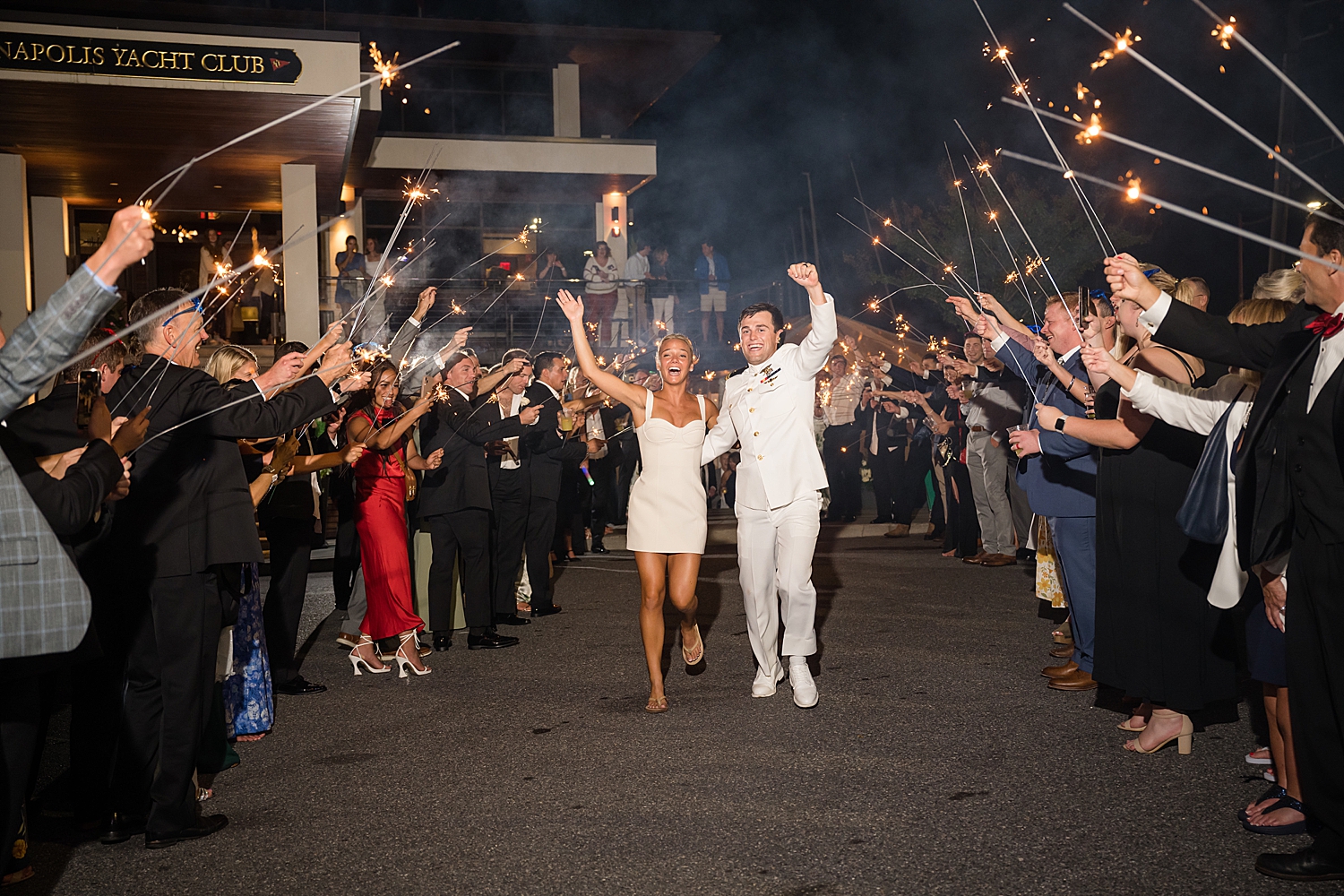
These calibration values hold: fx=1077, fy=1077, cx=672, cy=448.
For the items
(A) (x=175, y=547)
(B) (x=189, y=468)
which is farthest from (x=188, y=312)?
(A) (x=175, y=547)

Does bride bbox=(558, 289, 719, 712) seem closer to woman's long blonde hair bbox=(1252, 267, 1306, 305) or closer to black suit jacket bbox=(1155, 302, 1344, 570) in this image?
black suit jacket bbox=(1155, 302, 1344, 570)

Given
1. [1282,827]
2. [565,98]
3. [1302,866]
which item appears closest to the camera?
[1302,866]

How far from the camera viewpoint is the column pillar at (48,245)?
20703 mm

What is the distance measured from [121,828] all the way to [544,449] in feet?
16.8

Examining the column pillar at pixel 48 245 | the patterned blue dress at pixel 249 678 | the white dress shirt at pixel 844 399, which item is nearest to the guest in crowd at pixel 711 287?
the white dress shirt at pixel 844 399

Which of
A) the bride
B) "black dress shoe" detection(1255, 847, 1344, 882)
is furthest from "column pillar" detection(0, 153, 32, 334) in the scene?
"black dress shoe" detection(1255, 847, 1344, 882)

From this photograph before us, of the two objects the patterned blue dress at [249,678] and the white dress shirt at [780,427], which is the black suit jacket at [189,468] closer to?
the patterned blue dress at [249,678]

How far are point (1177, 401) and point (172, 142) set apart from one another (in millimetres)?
17698

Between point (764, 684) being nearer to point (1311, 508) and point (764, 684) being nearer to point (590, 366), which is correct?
point (590, 366)

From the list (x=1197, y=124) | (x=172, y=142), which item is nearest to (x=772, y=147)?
(x=1197, y=124)

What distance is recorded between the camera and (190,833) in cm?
446

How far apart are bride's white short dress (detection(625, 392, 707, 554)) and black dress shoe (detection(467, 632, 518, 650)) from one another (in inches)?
87.3

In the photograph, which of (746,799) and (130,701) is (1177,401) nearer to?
(746,799)

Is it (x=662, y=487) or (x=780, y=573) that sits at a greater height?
(x=662, y=487)
